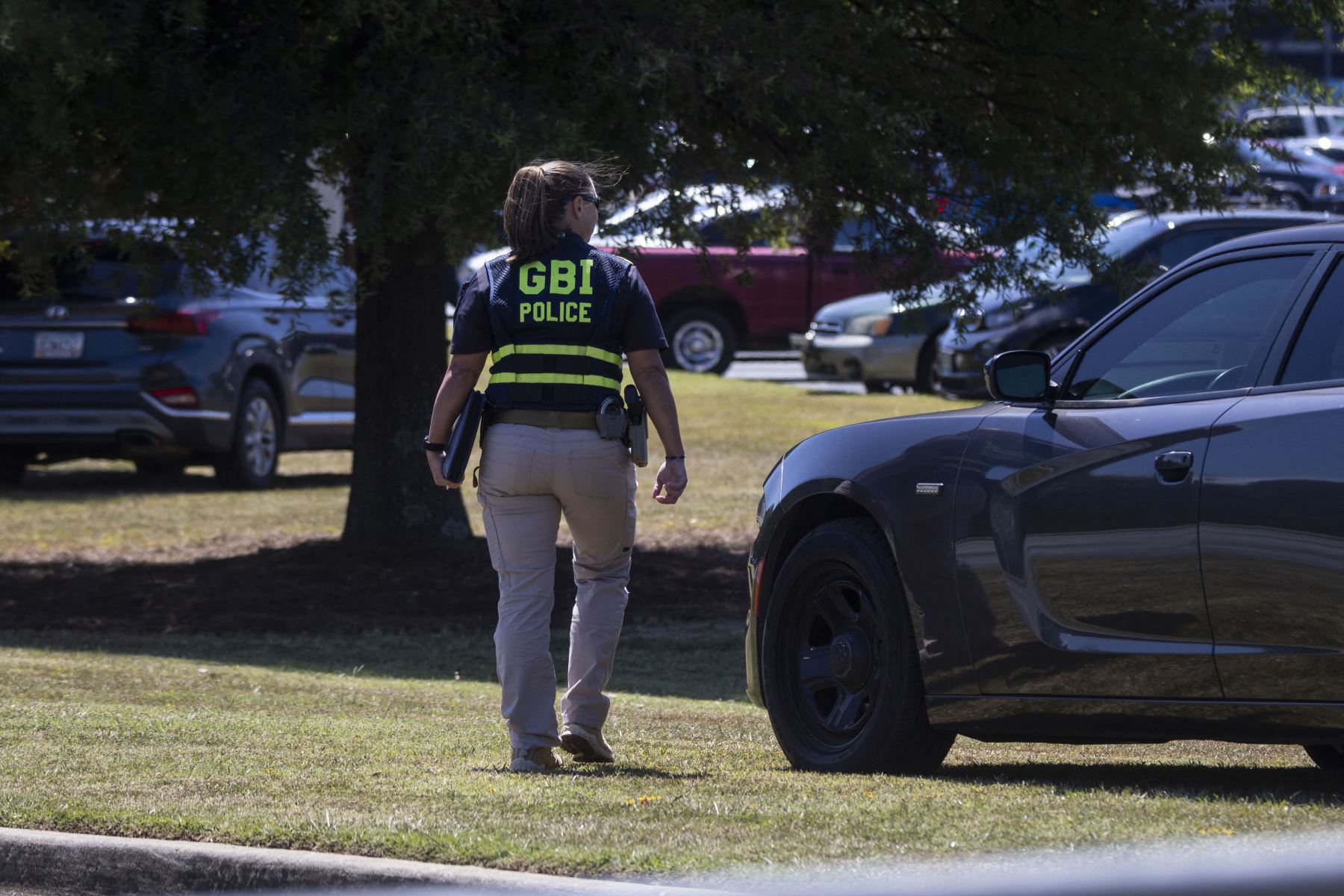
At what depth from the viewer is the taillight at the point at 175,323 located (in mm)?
13641

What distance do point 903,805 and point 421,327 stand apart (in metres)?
7.09

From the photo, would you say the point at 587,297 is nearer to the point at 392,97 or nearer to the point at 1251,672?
the point at 1251,672

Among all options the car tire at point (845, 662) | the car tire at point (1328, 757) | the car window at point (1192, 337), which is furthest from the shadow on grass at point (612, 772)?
the car tire at point (1328, 757)

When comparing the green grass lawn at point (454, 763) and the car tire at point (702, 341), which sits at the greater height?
the car tire at point (702, 341)

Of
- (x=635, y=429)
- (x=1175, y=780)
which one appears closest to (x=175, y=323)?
(x=635, y=429)

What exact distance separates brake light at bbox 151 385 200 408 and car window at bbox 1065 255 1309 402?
953 centimetres

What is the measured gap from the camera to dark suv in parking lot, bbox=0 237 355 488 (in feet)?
44.3

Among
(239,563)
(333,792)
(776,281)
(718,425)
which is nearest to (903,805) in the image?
(333,792)

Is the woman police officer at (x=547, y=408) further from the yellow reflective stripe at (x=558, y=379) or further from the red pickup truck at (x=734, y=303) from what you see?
the red pickup truck at (x=734, y=303)

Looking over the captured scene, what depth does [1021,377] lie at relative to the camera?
5.39 meters

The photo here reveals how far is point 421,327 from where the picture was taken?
11539mm

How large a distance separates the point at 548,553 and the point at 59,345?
28.0 feet

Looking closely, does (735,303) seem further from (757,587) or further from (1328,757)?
(1328,757)

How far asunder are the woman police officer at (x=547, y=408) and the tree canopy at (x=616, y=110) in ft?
9.77
